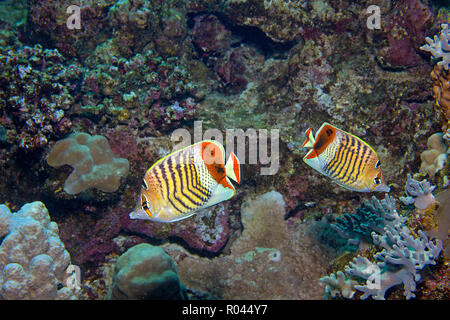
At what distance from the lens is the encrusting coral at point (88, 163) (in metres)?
3.84

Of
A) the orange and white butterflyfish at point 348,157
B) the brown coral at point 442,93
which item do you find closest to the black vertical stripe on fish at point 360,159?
the orange and white butterflyfish at point 348,157

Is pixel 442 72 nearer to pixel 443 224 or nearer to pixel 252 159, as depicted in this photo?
pixel 443 224

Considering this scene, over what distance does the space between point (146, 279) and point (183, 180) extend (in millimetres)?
1442

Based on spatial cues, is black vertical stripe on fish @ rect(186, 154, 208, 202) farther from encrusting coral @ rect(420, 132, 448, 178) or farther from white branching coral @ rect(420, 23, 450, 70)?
white branching coral @ rect(420, 23, 450, 70)

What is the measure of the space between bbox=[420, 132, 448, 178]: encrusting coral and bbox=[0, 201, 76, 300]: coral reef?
16.8 ft

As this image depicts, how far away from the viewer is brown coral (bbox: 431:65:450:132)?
13.1 ft

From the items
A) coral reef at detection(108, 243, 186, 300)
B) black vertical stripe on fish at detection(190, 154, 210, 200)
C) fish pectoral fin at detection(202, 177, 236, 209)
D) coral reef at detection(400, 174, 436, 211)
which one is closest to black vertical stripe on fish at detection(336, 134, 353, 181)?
fish pectoral fin at detection(202, 177, 236, 209)

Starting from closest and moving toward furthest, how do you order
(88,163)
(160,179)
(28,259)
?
(160,179), (28,259), (88,163)

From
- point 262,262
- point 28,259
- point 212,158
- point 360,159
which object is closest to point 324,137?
point 360,159

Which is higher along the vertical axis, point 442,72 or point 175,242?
point 442,72

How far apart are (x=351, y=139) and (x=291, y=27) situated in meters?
3.50

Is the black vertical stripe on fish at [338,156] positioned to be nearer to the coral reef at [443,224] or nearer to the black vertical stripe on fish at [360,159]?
the black vertical stripe on fish at [360,159]

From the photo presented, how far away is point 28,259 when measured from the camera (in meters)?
3.35
